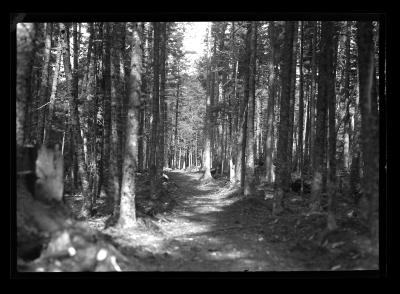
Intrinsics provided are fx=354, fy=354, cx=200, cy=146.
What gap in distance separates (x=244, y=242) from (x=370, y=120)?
4.12 metres

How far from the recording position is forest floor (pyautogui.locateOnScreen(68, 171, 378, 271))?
685 centimetres

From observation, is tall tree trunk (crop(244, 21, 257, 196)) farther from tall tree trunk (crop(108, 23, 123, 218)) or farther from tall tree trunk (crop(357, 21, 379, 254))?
tall tree trunk (crop(357, 21, 379, 254))

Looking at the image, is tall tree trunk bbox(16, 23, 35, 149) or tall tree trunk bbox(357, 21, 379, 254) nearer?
tall tree trunk bbox(16, 23, 35, 149)

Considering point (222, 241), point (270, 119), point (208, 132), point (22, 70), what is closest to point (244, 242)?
point (222, 241)

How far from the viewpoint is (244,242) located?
8742 millimetres

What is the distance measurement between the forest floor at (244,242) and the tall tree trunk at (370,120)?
48 centimetres

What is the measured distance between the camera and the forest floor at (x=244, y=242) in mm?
6847

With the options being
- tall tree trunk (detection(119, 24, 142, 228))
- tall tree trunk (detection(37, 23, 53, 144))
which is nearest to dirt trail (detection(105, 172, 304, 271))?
tall tree trunk (detection(119, 24, 142, 228))
